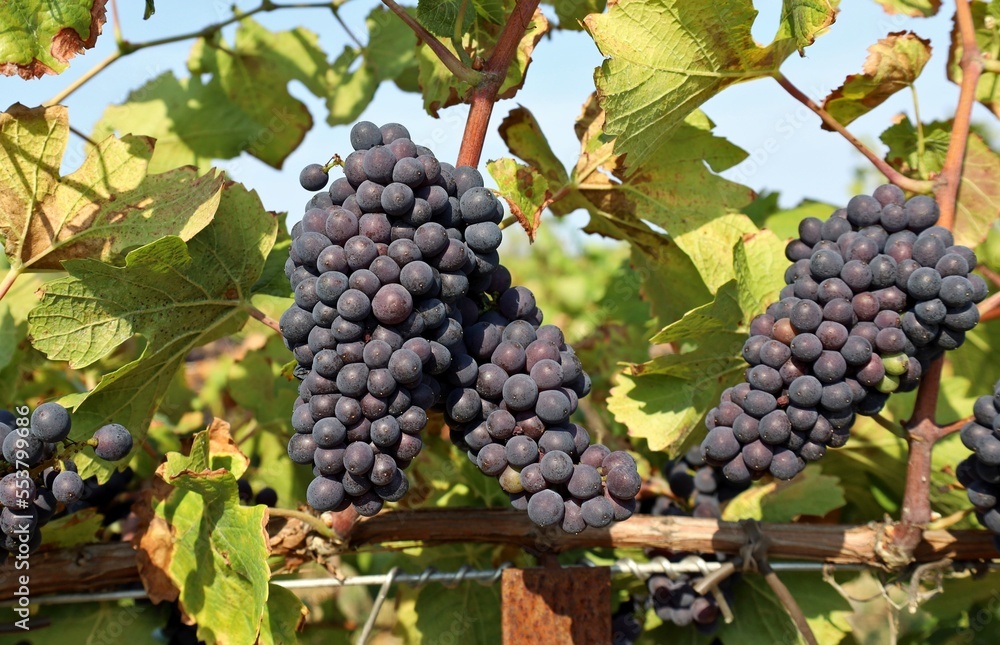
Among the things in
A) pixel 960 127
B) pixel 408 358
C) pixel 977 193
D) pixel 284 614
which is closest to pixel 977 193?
pixel 977 193

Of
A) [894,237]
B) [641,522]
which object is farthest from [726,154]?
[641,522]

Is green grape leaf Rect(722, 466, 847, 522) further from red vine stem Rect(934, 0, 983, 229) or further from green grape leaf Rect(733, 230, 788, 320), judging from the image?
red vine stem Rect(934, 0, 983, 229)

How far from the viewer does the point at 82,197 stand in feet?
5.39

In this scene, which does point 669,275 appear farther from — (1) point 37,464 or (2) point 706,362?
(1) point 37,464

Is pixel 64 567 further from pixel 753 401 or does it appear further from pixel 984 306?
pixel 984 306

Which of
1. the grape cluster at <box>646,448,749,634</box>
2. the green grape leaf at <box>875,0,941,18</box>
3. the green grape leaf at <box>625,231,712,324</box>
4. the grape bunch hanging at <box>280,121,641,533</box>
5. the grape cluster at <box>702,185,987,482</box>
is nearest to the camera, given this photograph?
the grape bunch hanging at <box>280,121,641,533</box>

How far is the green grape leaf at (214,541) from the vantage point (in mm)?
1498

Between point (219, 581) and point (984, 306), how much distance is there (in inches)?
63.1

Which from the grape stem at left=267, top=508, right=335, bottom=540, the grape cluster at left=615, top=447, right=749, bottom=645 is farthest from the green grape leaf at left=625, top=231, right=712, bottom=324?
the grape stem at left=267, top=508, right=335, bottom=540

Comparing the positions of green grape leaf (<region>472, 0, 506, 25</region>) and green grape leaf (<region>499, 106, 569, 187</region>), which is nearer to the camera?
green grape leaf (<region>472, 0, 506, 25</region>)

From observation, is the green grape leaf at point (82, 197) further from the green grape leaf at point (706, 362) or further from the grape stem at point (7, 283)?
the green grape leaf at point (706, 362)

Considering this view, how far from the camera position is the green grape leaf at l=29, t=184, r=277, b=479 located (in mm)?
1504

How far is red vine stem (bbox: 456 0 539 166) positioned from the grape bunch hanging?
18cm

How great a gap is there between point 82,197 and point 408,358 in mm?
850
